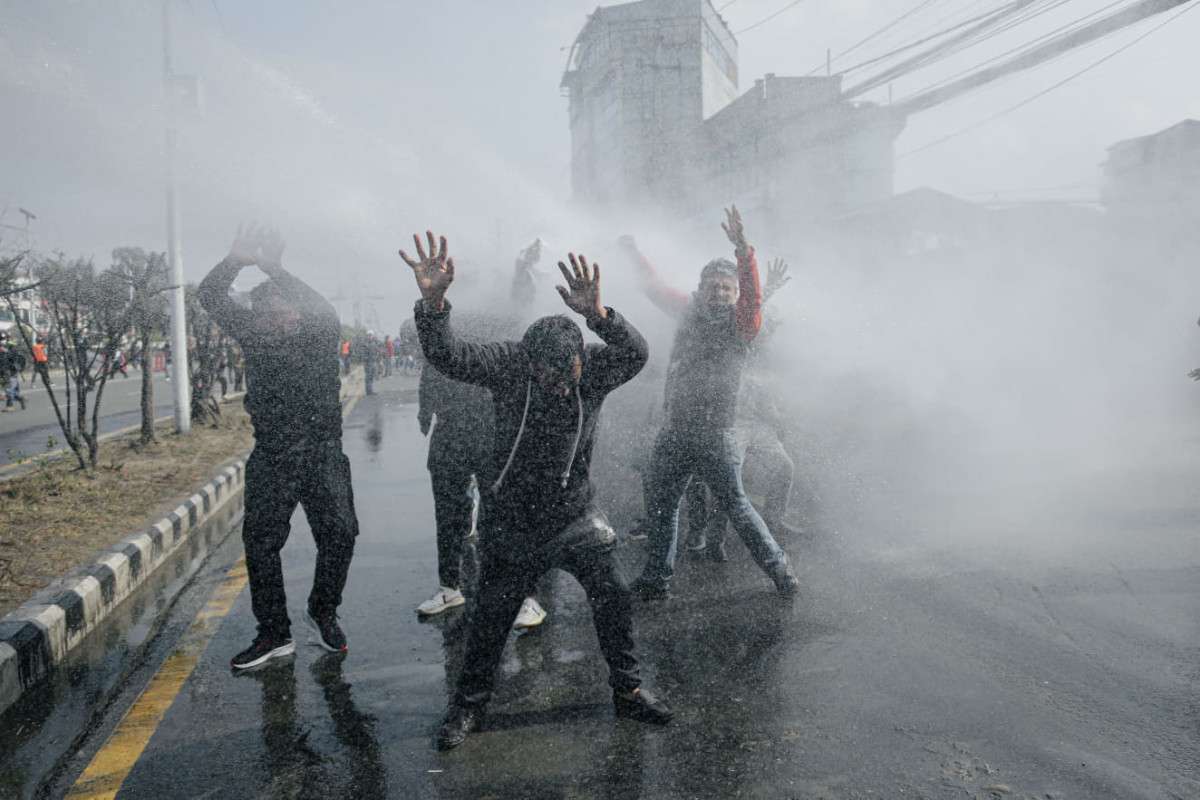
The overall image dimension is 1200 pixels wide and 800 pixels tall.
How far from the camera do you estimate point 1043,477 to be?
738 centimetres

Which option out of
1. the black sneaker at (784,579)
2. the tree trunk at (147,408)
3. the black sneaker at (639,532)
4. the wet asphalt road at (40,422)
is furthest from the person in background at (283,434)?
the tree trunk at (147,408)

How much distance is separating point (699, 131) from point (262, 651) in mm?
40292

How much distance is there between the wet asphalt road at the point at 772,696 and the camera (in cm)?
243

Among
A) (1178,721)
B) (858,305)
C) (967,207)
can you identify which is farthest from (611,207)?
(1178,721)

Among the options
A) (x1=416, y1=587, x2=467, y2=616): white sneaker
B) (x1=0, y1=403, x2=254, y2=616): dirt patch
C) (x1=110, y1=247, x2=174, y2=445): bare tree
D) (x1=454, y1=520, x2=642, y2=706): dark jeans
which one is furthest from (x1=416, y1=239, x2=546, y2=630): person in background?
(x1=110, y1=247, x2=174, y2=445): bare tree

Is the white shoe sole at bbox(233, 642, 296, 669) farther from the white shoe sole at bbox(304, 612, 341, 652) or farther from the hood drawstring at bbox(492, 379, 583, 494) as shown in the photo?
the hood drawstring at bbox(492, 379, 583, 494)

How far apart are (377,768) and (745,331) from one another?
2450mm

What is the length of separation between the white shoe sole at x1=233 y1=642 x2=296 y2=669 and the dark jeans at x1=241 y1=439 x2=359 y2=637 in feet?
0.19

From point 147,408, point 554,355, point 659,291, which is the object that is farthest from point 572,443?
point 147,408

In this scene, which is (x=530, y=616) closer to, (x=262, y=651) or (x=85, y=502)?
(x=262, y=651)

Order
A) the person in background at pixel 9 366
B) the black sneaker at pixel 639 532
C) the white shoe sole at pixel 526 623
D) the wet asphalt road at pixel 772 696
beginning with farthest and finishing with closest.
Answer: the person in background at pixel 9 366 → the black sneaker at pixel 639 532 → the white shoe sole at pixel 526 623 → the wet asphalt road at pixel 772 696

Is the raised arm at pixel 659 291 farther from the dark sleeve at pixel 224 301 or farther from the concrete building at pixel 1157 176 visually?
the concrete building at pixel 1157 176

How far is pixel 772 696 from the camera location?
2963 mm

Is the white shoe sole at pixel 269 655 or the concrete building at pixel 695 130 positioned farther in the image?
the concrete building at pixel 695 130
